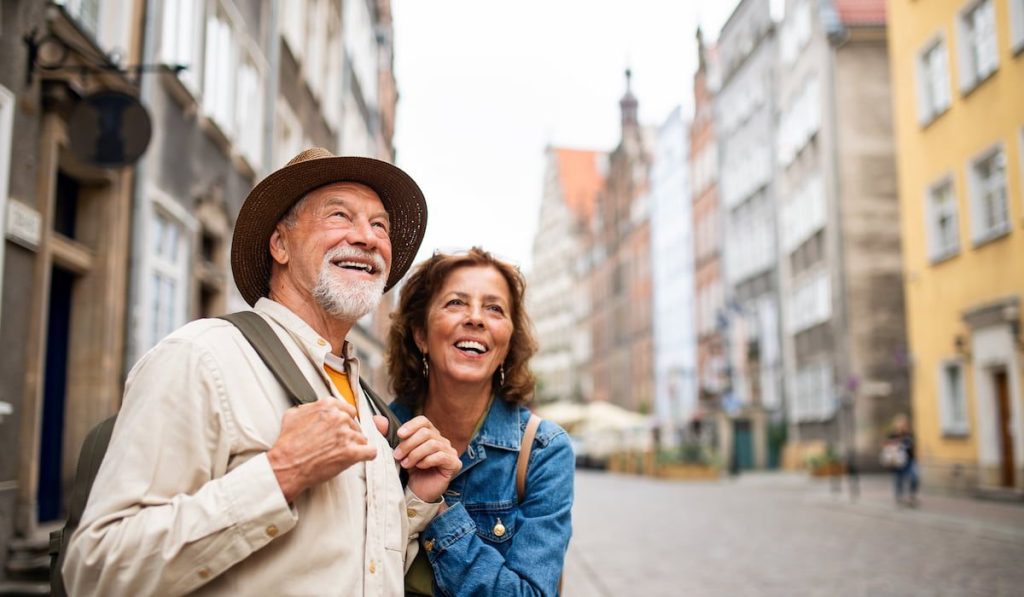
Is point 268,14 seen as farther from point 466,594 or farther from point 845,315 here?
point 845,315

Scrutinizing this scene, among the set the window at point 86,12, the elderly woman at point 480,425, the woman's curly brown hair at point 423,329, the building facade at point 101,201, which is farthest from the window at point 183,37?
the elderly woman at point 480,425

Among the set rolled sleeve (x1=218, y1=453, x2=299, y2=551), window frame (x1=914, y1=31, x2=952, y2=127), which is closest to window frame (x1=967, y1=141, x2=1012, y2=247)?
window frame (x1=914, y1=31, x2=952, y2=127)

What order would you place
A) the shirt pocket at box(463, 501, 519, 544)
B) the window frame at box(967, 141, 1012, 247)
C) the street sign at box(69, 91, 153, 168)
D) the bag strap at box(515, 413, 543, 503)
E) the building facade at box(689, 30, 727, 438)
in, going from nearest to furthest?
the shirt pocket at box(463, 501, 519, 544) → the bag strap at box(515, 413, 543, 503) → the street sign at box(69, 91, 153, 168) → the window frame at box(967, 141, 1012, 247) → the building facade at box(689, 30, 727, 438)

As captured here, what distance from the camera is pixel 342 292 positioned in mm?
2600

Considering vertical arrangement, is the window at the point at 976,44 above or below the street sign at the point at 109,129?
above

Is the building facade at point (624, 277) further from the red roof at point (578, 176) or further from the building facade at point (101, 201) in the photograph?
the building facade at point (101, 201)

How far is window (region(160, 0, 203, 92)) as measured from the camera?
11.5 m

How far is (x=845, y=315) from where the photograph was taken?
106 feet

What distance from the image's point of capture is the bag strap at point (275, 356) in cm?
228

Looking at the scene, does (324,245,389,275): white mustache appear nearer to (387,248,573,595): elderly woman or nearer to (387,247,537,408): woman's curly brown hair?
(387,248,573,595): elderly woman

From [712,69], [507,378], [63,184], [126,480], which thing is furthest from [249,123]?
[712,69]

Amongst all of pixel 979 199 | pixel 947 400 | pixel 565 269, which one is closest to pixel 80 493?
pixel 979 199

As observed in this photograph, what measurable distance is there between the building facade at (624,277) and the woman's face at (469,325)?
58357 mm

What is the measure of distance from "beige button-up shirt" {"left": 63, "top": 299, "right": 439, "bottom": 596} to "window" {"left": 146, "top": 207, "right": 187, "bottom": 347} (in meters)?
9.29
